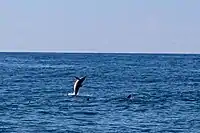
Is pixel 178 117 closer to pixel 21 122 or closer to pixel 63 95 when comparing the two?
pixel 21 122

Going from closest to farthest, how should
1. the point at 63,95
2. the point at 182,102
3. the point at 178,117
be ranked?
the point at 178,117 → the point at 182,102 → the point at 63,95

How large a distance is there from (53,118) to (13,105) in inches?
308

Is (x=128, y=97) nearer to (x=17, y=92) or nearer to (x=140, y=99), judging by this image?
(x=140, y=99)

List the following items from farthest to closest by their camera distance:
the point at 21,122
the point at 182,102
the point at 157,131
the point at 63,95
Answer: the point at 63,95 < the point at 182,102 < the point at 21,122 < the point at 157,131

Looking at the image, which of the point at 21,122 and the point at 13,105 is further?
the point at 13,105

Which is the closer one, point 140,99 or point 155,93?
point 140,99

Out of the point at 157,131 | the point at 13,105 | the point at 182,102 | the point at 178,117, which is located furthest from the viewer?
the point at 182,102

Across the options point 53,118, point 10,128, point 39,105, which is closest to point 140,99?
point 39,105

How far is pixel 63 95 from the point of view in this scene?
61.7 meters

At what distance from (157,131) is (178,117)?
6115 mm

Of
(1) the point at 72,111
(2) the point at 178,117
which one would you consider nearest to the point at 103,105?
(1) the point at 72,111

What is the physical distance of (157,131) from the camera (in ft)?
135

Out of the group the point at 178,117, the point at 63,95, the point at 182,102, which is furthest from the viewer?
the point at 63,95

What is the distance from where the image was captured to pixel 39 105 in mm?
52625
